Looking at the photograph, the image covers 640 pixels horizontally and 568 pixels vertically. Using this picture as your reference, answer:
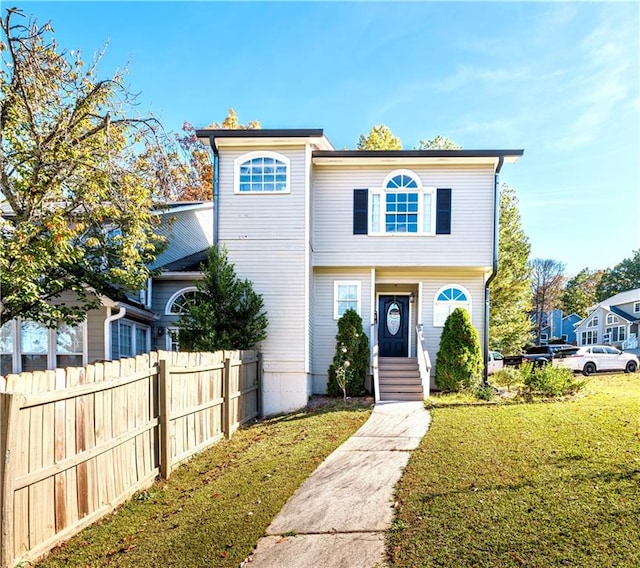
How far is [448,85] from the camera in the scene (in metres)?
12.3

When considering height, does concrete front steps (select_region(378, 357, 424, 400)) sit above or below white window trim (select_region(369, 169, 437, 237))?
below

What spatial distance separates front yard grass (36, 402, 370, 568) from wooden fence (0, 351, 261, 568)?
20 centimetres

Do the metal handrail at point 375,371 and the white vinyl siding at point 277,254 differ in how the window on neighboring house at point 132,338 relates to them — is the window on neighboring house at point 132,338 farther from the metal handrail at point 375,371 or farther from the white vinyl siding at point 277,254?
the metal handrail at point 375,371

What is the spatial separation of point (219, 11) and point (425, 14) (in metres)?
4.71

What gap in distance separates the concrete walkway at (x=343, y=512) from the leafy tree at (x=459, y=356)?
448 cm

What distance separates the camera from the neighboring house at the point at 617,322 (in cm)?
3312

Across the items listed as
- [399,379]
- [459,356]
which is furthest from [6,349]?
[459,356]

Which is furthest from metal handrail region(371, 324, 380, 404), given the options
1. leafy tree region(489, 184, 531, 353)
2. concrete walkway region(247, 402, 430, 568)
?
leafy tree region(489, 184, 531, 353)

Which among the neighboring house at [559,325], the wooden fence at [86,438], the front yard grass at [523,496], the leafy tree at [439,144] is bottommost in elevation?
the neighboring house at [559,325]

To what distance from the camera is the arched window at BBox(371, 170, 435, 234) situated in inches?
480

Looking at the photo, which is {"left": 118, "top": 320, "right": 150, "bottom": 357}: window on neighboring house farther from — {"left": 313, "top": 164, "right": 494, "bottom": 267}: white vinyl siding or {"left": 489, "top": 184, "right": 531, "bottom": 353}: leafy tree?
{"left": 489, "top": 184, "right": 531, "bottom": 353}: leafy tree

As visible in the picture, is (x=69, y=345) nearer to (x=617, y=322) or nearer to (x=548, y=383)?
(x=548, y=383)

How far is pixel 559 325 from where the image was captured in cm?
5697

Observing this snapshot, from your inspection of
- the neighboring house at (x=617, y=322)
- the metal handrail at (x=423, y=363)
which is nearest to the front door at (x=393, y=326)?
the metal handrail at (x=423, y=363)
